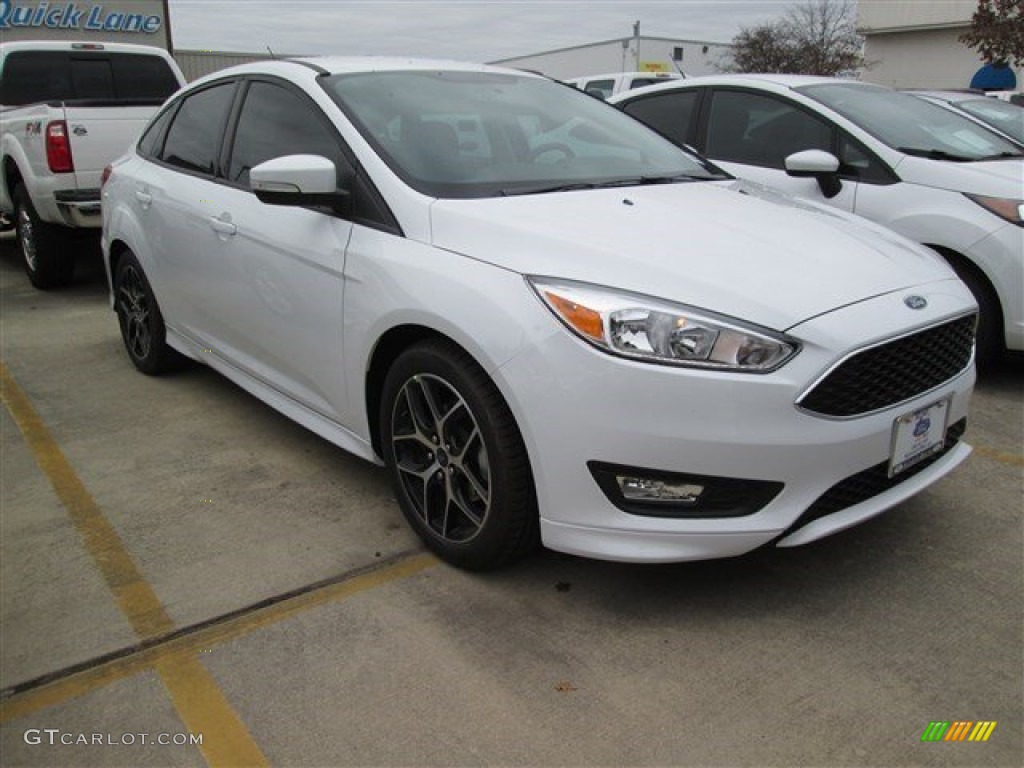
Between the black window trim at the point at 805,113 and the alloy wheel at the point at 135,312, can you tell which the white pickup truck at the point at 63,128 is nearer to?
the alloy wheel at the point at 135,312

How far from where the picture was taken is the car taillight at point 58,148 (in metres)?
6.48

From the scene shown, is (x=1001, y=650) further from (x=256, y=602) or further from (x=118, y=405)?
(x=118, y=405)

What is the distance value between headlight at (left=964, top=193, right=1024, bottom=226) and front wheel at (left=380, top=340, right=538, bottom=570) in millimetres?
3263

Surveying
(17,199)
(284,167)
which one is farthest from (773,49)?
(284,167)

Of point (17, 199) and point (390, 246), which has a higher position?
point (390, 246)

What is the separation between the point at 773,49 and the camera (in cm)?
3681

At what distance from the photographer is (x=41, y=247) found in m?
7.25

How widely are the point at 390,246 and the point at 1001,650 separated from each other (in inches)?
86.8

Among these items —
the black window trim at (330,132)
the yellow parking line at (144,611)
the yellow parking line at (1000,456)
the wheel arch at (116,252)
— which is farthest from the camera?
the wheel arch at (116,252)

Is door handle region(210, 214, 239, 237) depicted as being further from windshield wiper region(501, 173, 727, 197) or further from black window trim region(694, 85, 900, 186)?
black window trim region(694, 85, 900, 186)

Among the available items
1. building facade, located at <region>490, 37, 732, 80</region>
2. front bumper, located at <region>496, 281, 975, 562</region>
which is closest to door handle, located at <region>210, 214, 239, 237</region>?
front bumper, located at <region>496, 281, 975, 562</region>

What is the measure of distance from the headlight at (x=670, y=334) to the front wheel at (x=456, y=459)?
381 mm

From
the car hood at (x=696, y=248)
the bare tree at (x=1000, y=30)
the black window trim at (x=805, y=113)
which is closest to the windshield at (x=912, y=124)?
the black window trim at (x=805, y=113)
